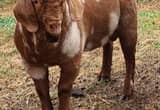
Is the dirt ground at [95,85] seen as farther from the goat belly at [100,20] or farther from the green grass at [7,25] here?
the green grass at [7,25]

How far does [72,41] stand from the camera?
12.7ft

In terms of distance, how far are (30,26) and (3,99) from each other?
1849 mm

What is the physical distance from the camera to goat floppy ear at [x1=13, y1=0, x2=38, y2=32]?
342 centimetres

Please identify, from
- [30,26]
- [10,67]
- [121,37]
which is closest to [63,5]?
[30,26]

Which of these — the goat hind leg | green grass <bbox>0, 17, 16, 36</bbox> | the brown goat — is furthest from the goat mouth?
green grass <bbox>0, 17, 16, 36</bbox>

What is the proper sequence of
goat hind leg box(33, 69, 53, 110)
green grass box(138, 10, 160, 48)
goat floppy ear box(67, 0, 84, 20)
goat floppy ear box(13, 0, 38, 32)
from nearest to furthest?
goat floppy ear box(13, 0, 38, 32) → goat floppy ear box(67, 0, 84, 20) → goat hind leg box(33, 69, 53, 110) → green grass box(138, 10, 160, 48)

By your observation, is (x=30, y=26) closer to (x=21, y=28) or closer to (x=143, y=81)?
(x=21, y=28)

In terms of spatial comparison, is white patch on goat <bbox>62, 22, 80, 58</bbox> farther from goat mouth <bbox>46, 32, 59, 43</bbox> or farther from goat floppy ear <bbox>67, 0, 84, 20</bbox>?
goat mouth <bbox>46, 32, 59, 43</bbox>

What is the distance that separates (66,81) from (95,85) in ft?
4.48

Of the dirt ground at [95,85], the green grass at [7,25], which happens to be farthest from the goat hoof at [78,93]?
the green grass at [7,25]

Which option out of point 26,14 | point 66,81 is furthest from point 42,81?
point 26,14

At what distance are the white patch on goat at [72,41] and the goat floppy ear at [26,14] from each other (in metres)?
0.39

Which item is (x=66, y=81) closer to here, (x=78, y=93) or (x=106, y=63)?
(x=78, y=93)

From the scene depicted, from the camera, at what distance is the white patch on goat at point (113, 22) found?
4602mm
